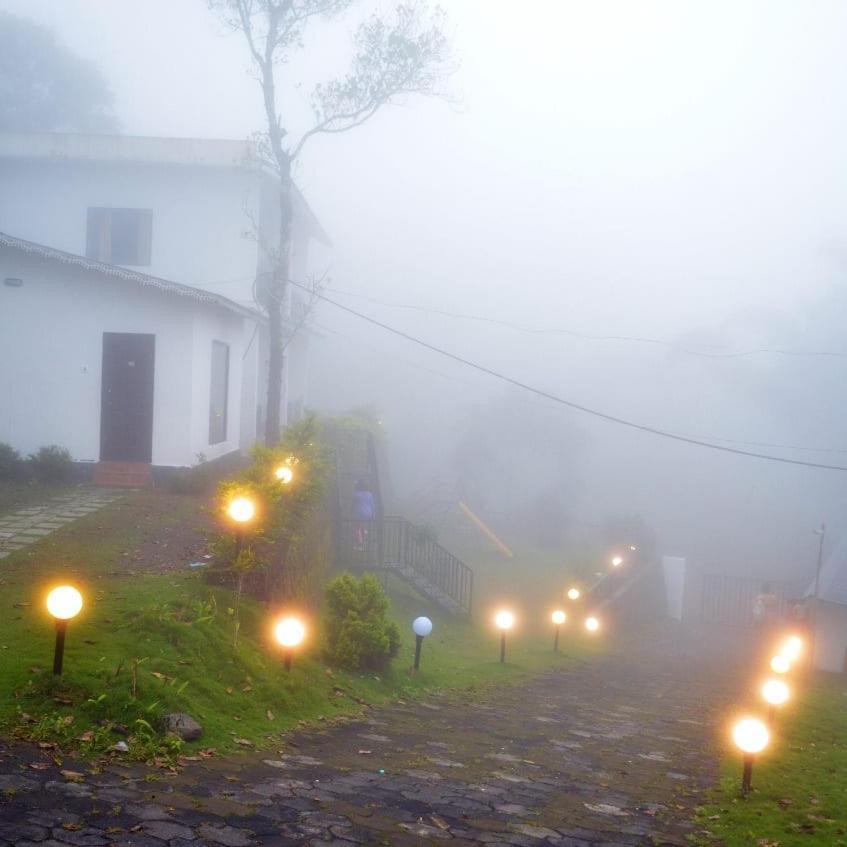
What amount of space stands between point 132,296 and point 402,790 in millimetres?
13472

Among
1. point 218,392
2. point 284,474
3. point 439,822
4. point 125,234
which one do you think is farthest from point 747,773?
point 125,234

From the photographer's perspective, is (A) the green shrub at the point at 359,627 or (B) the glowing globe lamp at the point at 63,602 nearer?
(B) the glowing globe lamp at the point at 63,602

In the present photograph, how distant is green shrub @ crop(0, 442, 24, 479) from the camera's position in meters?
16.5

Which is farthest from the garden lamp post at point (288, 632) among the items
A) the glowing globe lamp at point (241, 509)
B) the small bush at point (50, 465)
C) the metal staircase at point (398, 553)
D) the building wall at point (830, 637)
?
the building wall at point (830, 637)

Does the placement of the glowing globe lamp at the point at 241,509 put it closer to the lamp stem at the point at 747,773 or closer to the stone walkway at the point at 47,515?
the stone walkway at the point at 47,515

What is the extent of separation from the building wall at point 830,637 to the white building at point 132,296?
15771 millimetres

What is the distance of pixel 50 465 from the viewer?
55.0 ft

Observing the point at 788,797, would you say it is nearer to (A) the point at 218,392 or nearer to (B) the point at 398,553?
(B) the point at 398,553

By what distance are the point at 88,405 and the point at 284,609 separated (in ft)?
28.5

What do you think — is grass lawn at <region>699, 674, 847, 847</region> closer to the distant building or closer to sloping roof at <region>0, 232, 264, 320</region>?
sloping roof at <region>0, 232, 264, 320</region>

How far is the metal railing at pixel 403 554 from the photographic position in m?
18.4

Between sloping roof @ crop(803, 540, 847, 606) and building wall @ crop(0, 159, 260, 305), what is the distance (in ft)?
55.3

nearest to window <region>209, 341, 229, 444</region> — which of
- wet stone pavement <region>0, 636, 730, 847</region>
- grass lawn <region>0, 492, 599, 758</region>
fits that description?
grass lawn <region>0, 492, 599, 758</region>

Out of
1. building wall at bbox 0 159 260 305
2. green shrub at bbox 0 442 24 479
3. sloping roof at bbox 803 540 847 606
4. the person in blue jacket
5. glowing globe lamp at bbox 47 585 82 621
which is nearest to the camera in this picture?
glowing globe lamp at bbox 47 585 82 621
